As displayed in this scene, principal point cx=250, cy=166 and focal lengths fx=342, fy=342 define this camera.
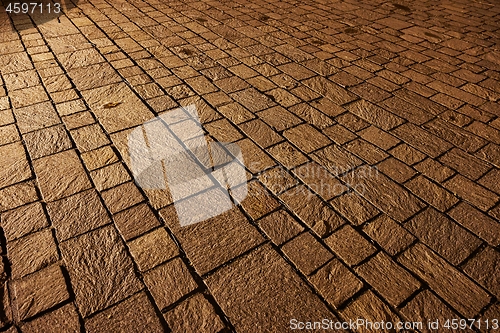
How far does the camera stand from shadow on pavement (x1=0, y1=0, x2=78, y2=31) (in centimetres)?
553

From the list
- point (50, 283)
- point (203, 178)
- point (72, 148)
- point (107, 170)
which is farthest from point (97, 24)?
point (50, 283)

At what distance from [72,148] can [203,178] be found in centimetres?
122

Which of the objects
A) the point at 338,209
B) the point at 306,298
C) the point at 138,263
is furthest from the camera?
the point at 338,209

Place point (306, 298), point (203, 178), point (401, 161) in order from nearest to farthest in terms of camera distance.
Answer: point (306, 298)
point (203, 178)
point (401, 161)

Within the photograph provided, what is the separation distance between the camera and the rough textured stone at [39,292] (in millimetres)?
1887

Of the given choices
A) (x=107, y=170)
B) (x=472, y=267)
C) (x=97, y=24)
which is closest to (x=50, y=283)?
(x=107, y=170)

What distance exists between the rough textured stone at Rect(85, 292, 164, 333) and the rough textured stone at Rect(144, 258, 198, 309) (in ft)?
0.24

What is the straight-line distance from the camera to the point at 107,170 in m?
2.76

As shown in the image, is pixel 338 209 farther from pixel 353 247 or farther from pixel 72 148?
pixel 72 148

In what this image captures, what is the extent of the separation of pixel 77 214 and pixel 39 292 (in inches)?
22.8

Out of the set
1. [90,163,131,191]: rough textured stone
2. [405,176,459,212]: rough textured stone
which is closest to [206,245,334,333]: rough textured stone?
[90,163,131,191]: rough textured stone

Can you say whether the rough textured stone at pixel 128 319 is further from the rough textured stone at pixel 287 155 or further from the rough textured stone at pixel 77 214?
the rough textured stone at pixel 287 155

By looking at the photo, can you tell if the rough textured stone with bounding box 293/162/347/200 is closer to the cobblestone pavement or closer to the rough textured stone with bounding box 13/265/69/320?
the cobblestone pavement

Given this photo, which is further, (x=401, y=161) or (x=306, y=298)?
(x=401, y=161)
